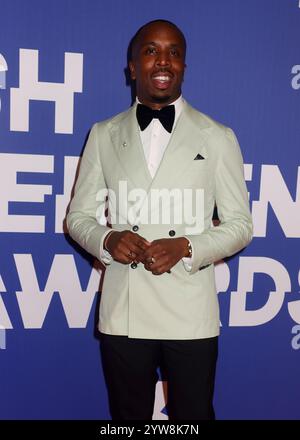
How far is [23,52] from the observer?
200 centimetres

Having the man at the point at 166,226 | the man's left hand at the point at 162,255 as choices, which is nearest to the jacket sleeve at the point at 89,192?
the man at the point at 166,226

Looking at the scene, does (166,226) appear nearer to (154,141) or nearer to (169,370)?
(154,141)

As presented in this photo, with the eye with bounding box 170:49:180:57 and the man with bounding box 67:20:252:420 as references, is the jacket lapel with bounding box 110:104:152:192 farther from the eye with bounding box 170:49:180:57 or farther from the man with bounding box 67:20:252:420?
the eye with bounding box 170:49:180:57

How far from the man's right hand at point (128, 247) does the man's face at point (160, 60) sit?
0.46 m

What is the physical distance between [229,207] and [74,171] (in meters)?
0.75

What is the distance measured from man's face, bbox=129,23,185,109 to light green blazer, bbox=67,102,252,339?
112 mm

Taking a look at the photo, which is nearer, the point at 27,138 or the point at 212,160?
the point at 212,160

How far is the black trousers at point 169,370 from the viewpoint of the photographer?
1.62 m

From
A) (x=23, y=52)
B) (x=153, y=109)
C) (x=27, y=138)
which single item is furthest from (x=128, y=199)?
(x=23, y=52)

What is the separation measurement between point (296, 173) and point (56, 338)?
1240mm

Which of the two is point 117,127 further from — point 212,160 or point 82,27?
point 82,27

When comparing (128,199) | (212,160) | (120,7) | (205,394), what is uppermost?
(120,7)

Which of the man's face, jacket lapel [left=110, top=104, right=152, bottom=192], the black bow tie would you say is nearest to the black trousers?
jacket lapel [left=110, top=104, right=152, bottom=192]

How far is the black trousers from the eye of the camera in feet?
5.33
